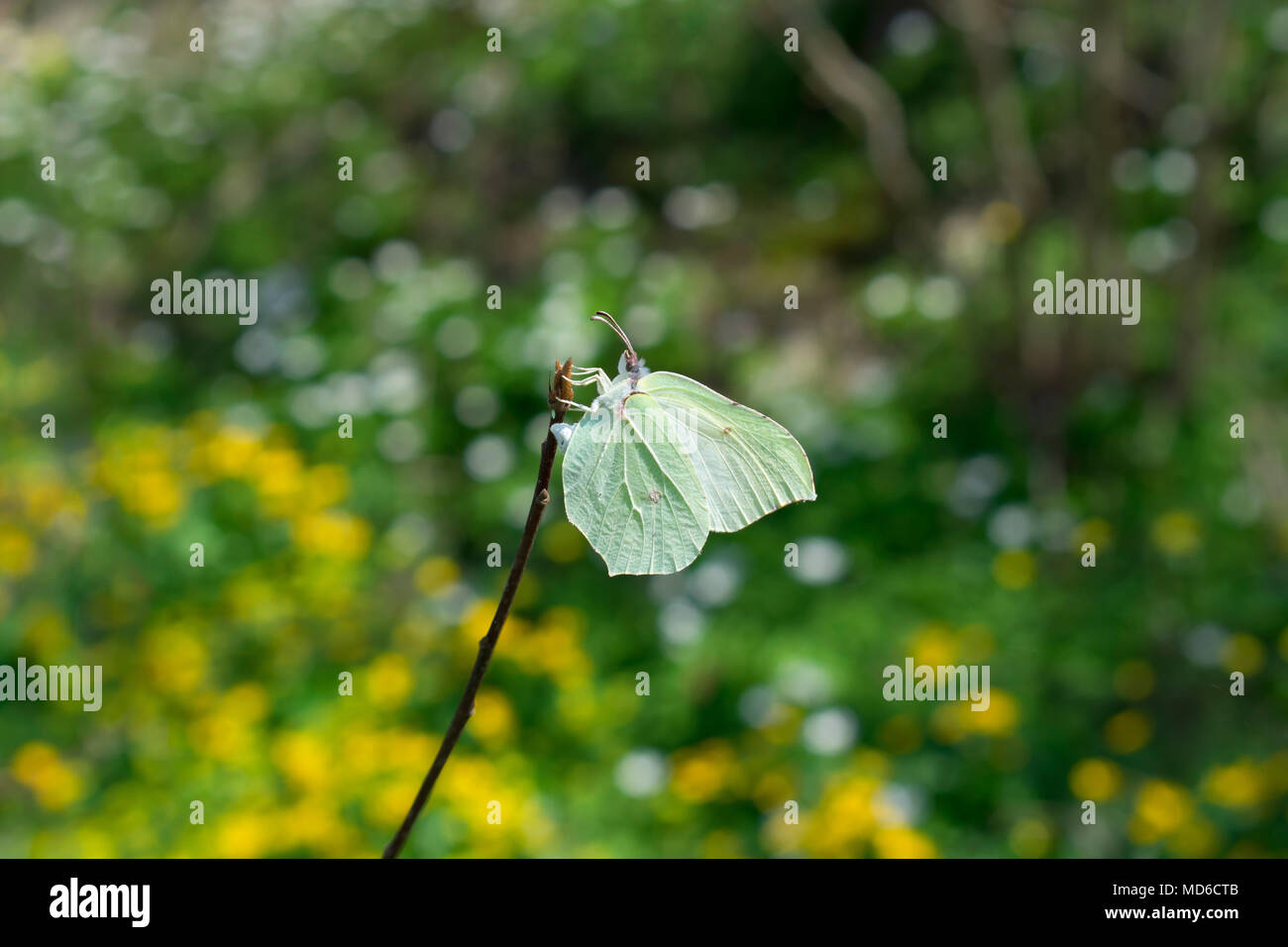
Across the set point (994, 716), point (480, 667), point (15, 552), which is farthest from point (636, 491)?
point (15, 552)

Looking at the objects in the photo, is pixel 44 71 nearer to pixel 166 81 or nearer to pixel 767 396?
pixel 166 81

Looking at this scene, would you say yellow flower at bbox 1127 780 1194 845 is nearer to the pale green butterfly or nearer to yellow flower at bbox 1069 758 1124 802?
yellow flower at bbox 1069 758 1124 802

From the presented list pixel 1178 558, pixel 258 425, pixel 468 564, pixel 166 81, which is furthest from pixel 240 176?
pixel 1178 558

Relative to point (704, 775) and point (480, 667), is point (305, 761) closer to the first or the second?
point (704, 775)

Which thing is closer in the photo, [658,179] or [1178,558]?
[1178,558]

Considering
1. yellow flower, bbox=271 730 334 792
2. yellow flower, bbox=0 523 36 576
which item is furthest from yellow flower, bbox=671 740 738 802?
yellow flower, bbox=0 523 36 576

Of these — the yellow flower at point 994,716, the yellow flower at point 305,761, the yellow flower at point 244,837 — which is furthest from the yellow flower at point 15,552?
the yellow flower at point 994,716
